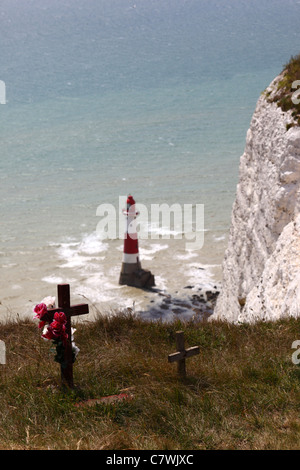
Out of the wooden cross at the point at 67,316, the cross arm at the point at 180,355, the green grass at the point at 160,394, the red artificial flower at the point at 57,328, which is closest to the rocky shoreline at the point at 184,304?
the green grass at the point at 160,394

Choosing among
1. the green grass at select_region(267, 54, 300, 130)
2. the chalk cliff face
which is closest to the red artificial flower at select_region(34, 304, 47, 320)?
the chalk cliff face

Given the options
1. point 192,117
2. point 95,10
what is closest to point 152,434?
point 192,117

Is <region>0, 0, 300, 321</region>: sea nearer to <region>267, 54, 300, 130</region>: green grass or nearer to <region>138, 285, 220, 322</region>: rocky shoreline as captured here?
<region>138, 285, 220, 322</region>: rocky shoreline

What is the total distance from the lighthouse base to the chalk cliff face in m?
2.52

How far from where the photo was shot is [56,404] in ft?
16.8

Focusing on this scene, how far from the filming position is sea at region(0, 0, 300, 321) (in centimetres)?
1628

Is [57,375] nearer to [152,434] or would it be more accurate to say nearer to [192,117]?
[152,434]

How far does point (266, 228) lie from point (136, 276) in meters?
5.18

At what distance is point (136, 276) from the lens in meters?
14.5

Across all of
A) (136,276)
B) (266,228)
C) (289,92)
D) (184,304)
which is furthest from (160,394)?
(136,276)

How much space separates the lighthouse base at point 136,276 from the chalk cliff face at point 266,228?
2.52 meters

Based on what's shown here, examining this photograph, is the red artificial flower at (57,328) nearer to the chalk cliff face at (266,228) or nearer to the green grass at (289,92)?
the chalk cliff face at (266,228)

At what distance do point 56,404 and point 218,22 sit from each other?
252ft

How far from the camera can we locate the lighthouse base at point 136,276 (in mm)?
14492
